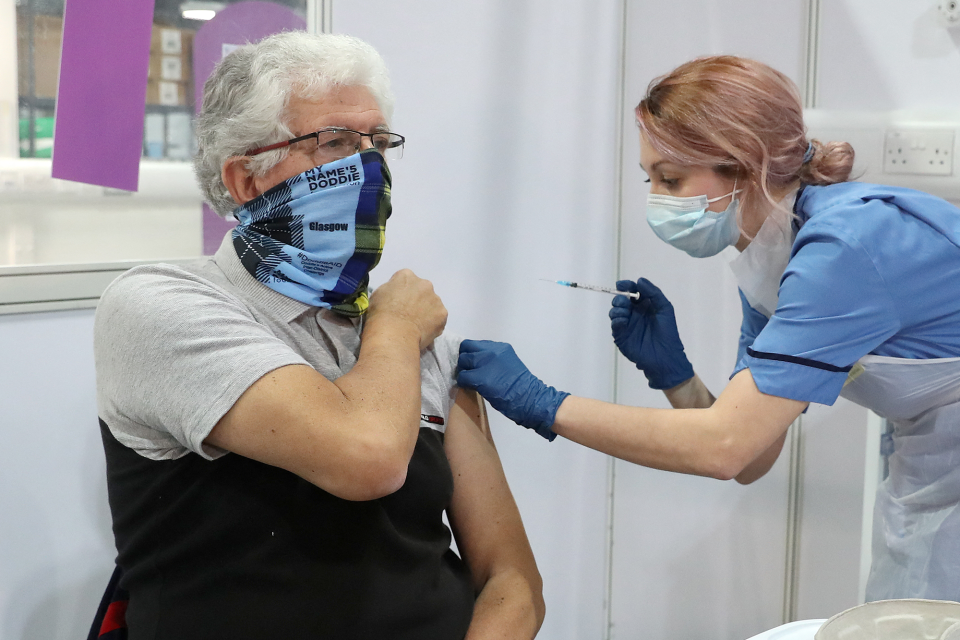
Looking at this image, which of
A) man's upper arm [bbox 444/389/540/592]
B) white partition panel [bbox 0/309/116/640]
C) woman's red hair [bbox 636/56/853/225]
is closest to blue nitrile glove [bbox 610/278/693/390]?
woman's red hair [bbox 636/56/853/225]

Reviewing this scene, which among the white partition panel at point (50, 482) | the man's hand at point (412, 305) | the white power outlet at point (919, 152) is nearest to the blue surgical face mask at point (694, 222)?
the man's hand at point (412, 305)

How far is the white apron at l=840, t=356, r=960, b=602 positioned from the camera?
1329 mm

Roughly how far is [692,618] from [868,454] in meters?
0.89

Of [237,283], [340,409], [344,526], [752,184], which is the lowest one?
[344,526]

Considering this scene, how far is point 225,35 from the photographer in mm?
1575

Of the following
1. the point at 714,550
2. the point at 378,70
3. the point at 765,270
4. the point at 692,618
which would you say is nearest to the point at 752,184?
the point at 765,270

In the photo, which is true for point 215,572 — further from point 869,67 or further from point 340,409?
point 869,67

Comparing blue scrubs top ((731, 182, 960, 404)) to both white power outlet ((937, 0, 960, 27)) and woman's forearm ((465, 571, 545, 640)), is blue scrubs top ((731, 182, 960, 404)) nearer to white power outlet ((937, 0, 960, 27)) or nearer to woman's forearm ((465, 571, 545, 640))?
woman's forearm ((465, 571, 545, 640))

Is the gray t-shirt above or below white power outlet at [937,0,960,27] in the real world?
below

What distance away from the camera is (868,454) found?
5.98 ft

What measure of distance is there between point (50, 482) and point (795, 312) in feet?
4.08

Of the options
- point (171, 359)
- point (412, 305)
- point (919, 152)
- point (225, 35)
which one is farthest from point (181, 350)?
point (919, 152)

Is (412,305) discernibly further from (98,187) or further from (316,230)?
(98,187)

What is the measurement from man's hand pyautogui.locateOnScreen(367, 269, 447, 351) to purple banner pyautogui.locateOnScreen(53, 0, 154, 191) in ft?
1.79
